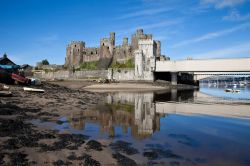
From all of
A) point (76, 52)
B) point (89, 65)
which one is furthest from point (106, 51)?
point (76, 52)

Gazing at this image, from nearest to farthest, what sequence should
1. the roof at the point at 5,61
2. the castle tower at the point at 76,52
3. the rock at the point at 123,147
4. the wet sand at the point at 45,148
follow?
the wet sand at the point at 45,148, the rock at the point at 123,147, the roof at the point at 5,61, the castle tower at the point at 76,52


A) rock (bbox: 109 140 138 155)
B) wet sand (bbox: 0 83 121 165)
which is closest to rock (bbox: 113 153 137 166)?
wet sand (bbox: 0 83 121 165)

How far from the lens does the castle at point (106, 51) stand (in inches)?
2707

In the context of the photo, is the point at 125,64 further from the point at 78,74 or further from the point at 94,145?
the point at 94,145

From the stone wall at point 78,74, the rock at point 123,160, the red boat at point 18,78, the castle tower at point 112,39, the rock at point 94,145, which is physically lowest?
the rock at point 123,160

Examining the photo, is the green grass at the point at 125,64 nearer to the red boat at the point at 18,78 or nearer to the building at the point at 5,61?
the building at the point at 5,61

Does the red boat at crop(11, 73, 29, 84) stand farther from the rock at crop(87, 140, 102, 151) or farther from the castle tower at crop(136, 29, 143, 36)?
the castle tower at crop(136, 29, 143, 36)

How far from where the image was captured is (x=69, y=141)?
23.8ft

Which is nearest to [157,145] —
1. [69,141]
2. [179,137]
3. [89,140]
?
[179,137]

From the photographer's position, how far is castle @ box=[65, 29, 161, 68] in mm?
68750

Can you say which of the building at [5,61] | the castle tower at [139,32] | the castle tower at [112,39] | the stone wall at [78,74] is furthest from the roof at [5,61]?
the castle tower at [139,32]

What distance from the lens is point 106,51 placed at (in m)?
72.9

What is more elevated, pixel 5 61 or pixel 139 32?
pixel 139 32

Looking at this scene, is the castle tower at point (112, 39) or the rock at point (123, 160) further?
the castle tower at point (112, 39)
